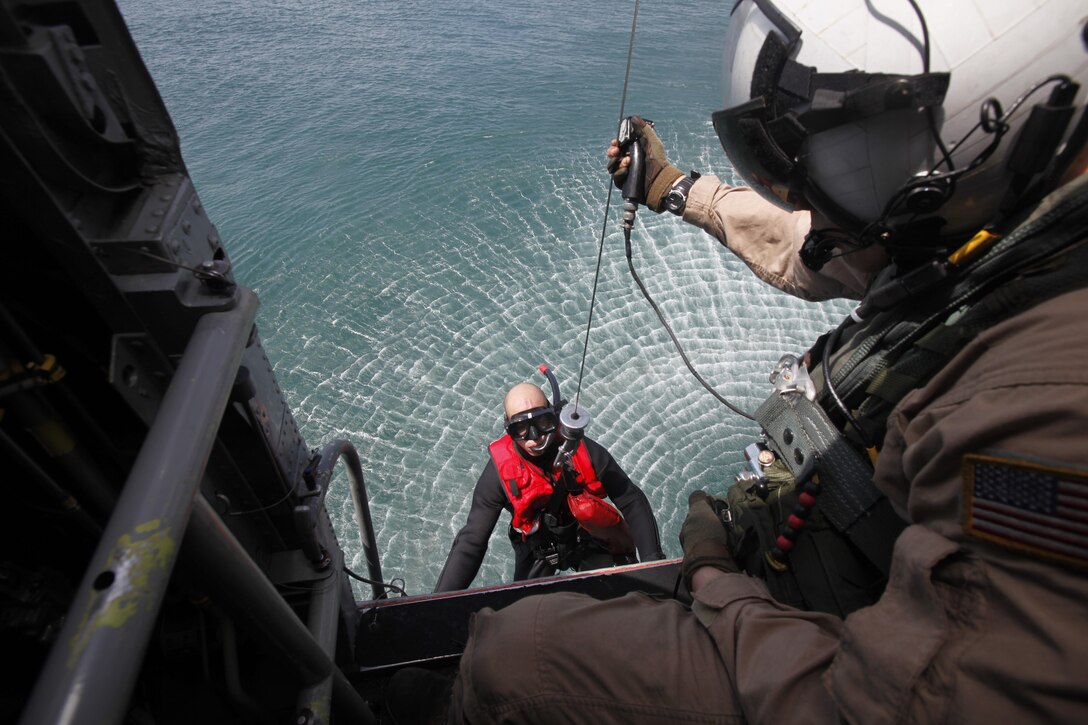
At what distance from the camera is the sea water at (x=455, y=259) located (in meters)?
5.41

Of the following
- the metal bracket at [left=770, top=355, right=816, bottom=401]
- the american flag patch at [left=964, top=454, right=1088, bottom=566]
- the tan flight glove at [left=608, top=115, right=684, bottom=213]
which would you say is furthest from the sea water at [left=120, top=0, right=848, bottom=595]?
the american flag patch at [left=964, top=454, right=1088, bottom=566]

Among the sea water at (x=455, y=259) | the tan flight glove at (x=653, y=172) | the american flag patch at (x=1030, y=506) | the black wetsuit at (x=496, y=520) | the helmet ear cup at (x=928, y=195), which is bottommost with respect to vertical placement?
the sea water at (x=455, y=259)

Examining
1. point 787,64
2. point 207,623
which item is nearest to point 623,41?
point 787,64

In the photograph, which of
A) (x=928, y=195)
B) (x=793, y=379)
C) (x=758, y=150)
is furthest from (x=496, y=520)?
(x=928, y=195)

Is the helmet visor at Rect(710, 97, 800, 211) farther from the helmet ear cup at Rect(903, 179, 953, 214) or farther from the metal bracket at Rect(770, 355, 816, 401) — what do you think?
the metal bracket at Rect(770, 355, 816, 401)

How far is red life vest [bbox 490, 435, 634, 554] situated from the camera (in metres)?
3.25

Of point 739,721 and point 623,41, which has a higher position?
point 739,721

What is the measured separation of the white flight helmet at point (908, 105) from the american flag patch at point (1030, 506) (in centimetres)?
72

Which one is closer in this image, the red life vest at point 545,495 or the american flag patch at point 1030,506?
the american flag patch at point 1030,506

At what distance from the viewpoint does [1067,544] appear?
78 cm

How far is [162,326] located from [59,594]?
0.65 metres

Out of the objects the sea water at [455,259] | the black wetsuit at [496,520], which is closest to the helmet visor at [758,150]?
the sea water at [455,259]

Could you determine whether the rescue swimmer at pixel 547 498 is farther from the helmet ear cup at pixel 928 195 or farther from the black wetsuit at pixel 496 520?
the helmet ear cup at pixel 928 195

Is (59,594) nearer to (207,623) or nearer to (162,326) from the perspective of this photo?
(207,623)
